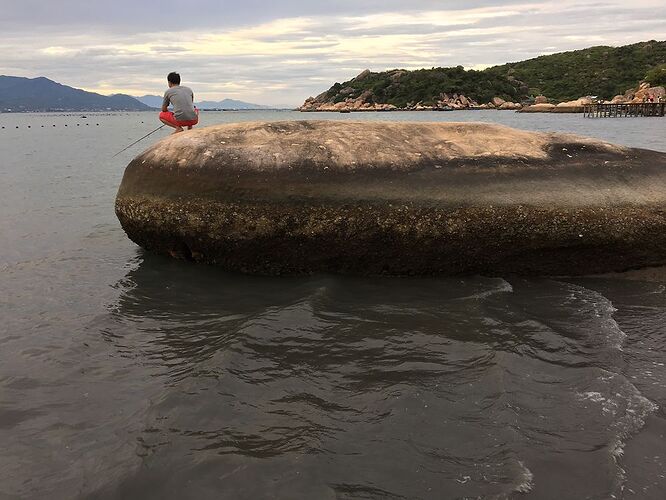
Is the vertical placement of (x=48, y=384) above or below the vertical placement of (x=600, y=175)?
below

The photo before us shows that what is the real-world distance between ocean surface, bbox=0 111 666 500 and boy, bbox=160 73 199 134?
10.8ft

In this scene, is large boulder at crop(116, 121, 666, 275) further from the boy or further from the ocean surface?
the boy

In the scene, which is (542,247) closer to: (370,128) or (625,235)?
(625,235)

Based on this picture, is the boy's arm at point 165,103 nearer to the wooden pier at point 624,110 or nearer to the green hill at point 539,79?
the wooden pier at point 624,110

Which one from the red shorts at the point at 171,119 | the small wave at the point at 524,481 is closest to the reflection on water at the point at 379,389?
the small wave at the point at 524,481

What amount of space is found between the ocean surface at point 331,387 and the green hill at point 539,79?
102763mm

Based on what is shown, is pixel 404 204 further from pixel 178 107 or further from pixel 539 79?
pixel 539 79

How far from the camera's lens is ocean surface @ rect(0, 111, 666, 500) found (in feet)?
11.0

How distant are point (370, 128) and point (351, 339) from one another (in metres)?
3.35

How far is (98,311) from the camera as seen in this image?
20.5 ft

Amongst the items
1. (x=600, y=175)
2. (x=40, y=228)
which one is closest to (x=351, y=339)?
(x=600, y=175)

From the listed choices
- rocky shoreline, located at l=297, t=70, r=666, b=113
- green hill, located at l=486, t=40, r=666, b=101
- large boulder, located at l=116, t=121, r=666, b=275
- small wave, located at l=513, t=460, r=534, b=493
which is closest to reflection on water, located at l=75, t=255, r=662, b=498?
small wave, located at l=513, t=460, r=534, b=493

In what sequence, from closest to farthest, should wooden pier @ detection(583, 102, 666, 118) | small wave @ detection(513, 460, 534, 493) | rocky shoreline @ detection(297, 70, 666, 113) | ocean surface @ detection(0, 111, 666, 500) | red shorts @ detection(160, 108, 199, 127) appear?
small wave @ detection(513, 460, 534, 493)
ocean surface @ detection(0, 111, 666, 500)
red shorts @ detection(160, 108, 199, 127)
wooden pier @ detection(583, 102, 666, 118)
rocky shoreline @ detection(297, 70, 666, 113)

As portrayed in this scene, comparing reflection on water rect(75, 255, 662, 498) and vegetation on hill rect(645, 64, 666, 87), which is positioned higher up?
vegetation on hill rect(645, 64, 666, 87)
